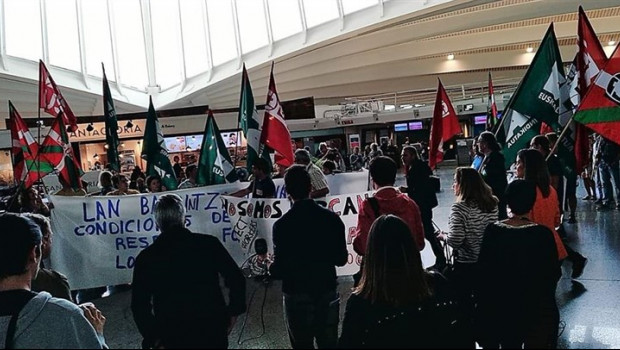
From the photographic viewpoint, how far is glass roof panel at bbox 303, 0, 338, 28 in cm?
2030

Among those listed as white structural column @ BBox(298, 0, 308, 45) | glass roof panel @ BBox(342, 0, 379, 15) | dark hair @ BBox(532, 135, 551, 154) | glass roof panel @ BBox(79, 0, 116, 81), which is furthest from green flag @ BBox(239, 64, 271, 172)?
glass roof panel @ BBox(79, 0, 116, 81)

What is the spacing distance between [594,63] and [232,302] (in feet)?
13.6

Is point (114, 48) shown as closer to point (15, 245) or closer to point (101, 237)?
point (101, 237)

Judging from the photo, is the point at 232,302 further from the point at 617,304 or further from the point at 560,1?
the point at 560,1

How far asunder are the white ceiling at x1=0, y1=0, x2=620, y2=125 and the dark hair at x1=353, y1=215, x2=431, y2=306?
626 inches

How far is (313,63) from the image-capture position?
75.7 ft

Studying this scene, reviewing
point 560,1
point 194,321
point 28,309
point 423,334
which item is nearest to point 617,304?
point 423,334

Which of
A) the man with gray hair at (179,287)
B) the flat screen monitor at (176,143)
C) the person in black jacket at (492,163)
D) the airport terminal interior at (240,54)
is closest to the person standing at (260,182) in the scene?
the person in black jacket at (492,163)

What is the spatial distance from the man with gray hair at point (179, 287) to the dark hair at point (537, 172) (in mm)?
2870

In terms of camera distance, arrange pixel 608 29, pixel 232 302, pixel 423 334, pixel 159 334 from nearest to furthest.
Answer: pixel 423 334, pixel 159 334, pixel 232 302, pixel 608 29

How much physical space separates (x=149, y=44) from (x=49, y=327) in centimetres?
2571

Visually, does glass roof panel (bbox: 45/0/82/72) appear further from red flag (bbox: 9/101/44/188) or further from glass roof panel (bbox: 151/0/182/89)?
red flag (bbox: 9/101/44/188)

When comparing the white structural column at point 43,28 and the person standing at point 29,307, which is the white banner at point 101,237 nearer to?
the person standing at point 29,307

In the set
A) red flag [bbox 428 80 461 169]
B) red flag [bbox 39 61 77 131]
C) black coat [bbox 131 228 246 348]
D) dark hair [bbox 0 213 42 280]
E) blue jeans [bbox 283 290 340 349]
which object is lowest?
blue jeans [bbox 283 290 340 349]
